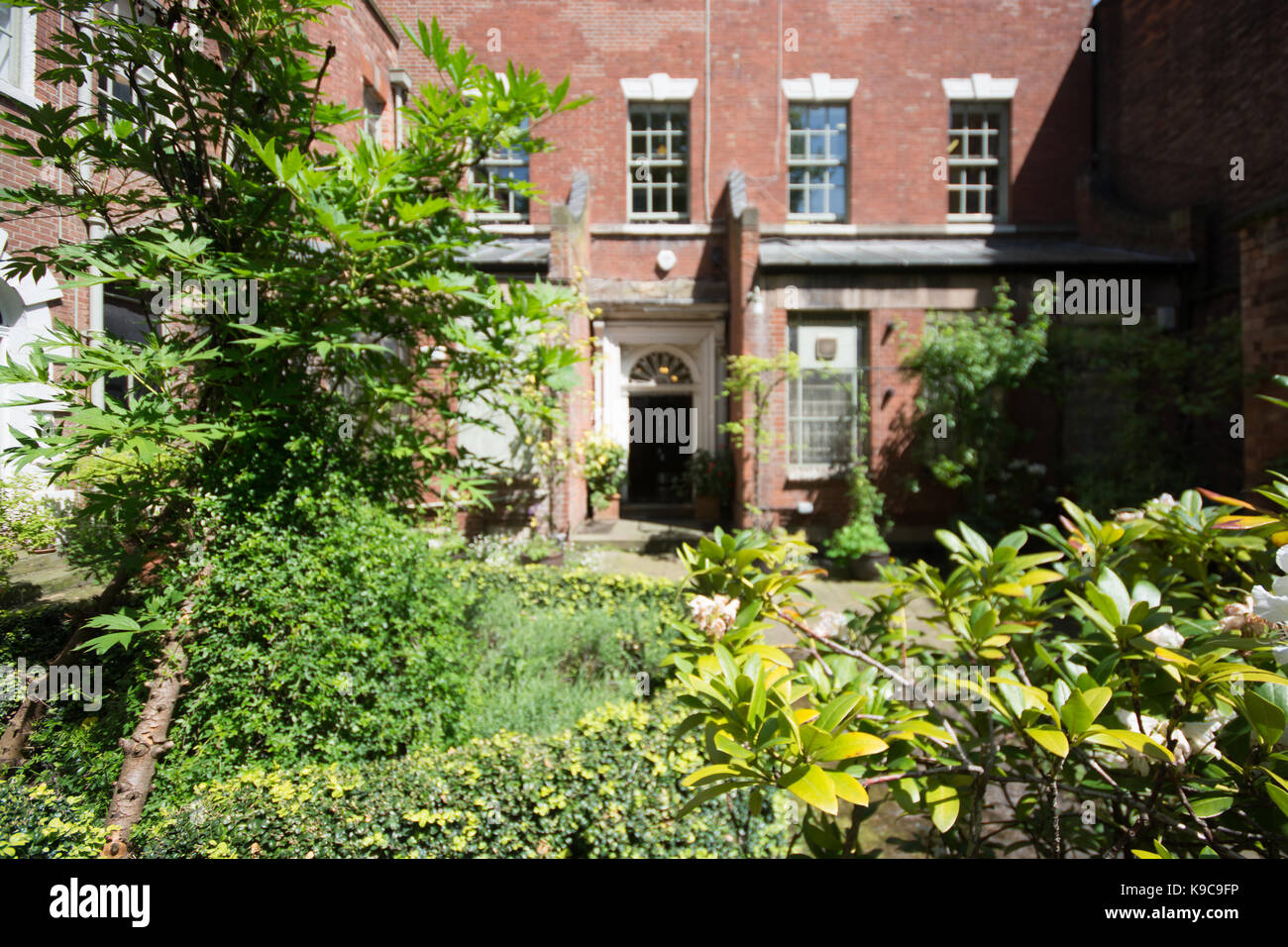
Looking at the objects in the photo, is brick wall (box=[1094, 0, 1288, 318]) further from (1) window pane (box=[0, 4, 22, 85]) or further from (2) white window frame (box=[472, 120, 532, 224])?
(1) window pane (box=[0, 4, 22, 85])

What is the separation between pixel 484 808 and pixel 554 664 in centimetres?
214

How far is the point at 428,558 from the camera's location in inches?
134

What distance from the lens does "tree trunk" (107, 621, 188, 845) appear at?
7.30 feet

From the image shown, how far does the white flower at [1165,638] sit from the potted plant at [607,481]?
375 inches

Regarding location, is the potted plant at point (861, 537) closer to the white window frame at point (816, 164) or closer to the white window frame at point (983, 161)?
the white window frame at point (816, 164)

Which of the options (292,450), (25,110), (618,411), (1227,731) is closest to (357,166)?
(25,110)

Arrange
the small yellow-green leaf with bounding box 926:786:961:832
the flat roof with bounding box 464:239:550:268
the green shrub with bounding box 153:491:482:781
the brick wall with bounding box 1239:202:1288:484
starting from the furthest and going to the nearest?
the flat roof with bounding box 464:239:550:268 < the brick wall with bounding box 1239:202:1288:484 < the green shrub with bounding box 153:491:482:781 < the small yellow-green leaf with bounding box 926:786:961:832

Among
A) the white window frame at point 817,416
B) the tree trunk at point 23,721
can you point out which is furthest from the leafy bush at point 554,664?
the white window frame at point 817,416

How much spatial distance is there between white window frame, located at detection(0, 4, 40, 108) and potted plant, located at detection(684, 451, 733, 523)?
10.7m

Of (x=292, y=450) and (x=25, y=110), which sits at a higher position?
(x=25, y=110)

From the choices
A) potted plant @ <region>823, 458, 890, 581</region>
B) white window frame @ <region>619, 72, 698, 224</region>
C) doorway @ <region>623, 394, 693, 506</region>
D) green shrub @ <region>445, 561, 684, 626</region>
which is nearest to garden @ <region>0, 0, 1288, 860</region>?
green shrub @ <region>445, 561, 684, 626</region>

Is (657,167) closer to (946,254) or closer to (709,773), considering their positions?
(946,254)

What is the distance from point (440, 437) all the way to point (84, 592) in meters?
1.61
